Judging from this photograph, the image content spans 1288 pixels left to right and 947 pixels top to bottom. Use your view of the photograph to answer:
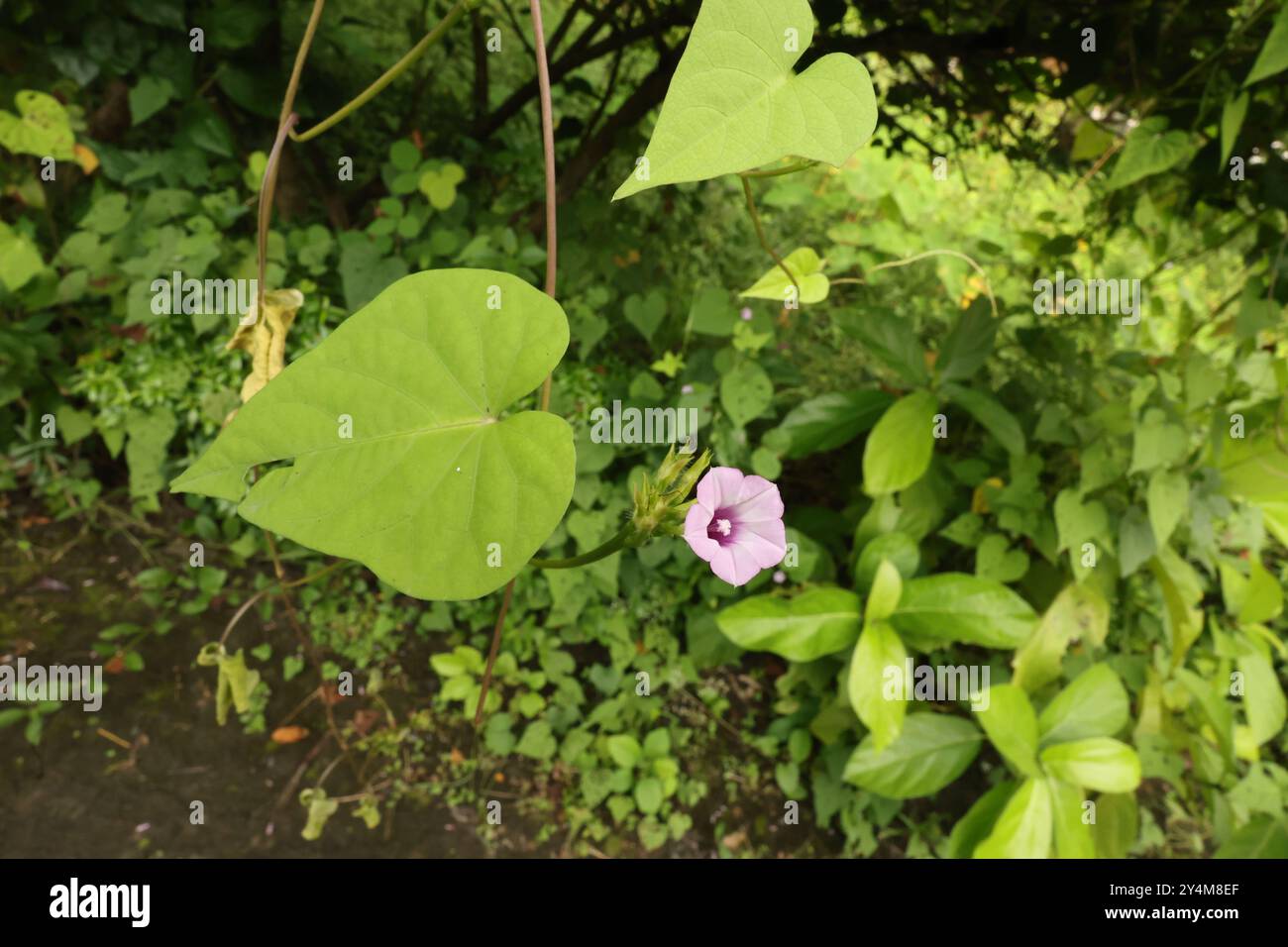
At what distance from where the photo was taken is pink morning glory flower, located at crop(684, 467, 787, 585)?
0.39 metres

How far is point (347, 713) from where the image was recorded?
5.45ft

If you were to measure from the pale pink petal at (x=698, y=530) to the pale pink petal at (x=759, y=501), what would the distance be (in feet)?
0.14

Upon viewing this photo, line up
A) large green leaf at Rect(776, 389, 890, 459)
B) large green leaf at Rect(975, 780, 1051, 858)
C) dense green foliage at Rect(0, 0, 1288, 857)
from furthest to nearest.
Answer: large green leaf at Rect(776, 389, 890, 459) → dense green foliage at Rect(0, 0, 1288, 857) → large green leaf at Rect(975, 780, 1051, 858)

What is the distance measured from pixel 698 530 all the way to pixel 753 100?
0.23 metres

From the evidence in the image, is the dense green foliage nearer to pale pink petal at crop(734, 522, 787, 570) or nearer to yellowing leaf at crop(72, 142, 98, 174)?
yellowing leaf at crop(72, 142, 98, 174)

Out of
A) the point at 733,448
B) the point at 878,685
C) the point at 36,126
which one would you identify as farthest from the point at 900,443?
the point at 36,126

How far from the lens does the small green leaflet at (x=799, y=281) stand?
63cm

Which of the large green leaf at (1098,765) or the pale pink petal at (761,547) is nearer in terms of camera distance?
the pale pink petal at (761,547)

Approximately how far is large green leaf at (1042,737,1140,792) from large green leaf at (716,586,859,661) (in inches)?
16.0

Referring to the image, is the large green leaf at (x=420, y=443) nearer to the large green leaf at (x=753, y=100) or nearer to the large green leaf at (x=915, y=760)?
the large green leaf at (x=753, y=100)

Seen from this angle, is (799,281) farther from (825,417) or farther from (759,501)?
(825,417)

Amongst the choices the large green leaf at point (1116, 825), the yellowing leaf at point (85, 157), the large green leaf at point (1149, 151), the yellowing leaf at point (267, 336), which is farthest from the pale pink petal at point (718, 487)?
the yellowing leaf at point (85, 157)

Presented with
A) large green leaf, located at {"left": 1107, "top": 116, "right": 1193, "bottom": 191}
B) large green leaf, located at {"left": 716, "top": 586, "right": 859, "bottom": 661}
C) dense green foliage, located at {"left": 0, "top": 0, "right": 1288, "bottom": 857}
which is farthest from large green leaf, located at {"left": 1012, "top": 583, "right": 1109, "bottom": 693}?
large green leaf, located at {"left": 1107, "top": 116, "right": 1193, "bottom": 191}

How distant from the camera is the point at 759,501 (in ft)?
1.44
